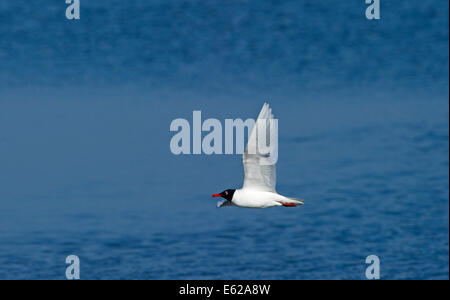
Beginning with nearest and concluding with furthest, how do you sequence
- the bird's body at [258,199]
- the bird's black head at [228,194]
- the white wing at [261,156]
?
the white wing at [261,156] < the bird's body at [258,199] < the bird's black head at [228,194]

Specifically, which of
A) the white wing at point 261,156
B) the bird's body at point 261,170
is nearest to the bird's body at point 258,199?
the bird's body at point 261,170

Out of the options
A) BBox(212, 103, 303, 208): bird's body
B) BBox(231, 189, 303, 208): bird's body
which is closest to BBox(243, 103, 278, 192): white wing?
BBox(212, 103, 303, 208): bird's body

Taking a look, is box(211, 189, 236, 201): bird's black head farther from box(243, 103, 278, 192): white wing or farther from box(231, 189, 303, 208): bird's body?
box(243, 103, 278, 192): white wing

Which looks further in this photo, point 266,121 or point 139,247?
point 139,247

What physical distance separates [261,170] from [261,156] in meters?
0.32

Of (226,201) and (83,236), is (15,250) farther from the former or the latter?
(226,201)

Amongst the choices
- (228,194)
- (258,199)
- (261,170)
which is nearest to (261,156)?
(261,170)

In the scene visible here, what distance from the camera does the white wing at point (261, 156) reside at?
22.7 metres

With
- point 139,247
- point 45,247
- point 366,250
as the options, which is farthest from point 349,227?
point 45,247

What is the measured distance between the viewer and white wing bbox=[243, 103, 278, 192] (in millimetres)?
22719

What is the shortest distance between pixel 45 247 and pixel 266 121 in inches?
350

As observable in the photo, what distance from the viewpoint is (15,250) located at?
28984 millimetres

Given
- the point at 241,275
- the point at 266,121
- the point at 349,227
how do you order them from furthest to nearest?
the point at 349,227, the point at 241,275, the point at 266,121

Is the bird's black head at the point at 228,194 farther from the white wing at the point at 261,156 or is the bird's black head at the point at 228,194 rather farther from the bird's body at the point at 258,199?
the white wing at the point at 261,156
